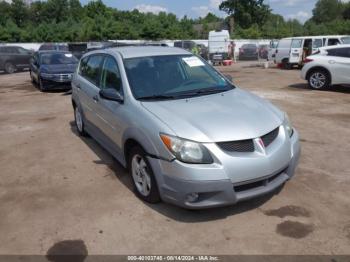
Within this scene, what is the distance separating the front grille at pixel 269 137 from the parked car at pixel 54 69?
1083 centimetres

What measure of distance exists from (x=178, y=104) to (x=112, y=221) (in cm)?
148

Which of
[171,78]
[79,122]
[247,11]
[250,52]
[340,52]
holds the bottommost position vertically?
[79,122]

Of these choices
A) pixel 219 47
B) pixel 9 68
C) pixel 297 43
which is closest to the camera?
pixel 297 43

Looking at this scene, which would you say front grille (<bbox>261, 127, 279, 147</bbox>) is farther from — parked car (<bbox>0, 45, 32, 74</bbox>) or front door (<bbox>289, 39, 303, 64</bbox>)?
parked car (<bbox>0, 45, 32, 74</bbox>)

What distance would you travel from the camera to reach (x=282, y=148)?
13.2 ft

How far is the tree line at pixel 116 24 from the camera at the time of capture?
155ft

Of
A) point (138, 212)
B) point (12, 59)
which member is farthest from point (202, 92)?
point (12, 59)

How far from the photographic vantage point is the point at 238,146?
148 inches

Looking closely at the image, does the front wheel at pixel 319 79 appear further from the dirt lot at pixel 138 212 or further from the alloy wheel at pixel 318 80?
the dirt lot at pixel 138 212

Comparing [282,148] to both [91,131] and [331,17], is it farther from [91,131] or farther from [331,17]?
[331,17]

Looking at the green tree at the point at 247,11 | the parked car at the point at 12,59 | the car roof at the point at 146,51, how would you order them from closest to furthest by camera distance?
the car roof at the point at 146,51 → the parked car at the point at 12,59 → the green tree at the point at 247,11

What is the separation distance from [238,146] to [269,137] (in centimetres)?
44

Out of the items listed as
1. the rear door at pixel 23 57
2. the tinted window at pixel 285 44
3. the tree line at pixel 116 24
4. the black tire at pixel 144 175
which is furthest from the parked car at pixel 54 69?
the tree line at pixel 116 24

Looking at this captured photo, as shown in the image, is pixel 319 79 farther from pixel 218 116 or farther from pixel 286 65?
pixel 286 65
